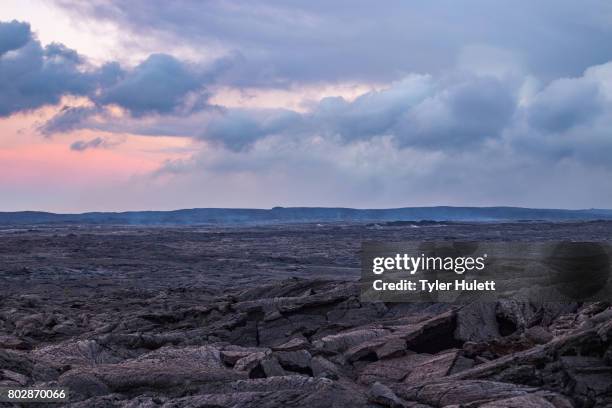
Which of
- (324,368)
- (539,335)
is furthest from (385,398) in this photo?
(539,335)

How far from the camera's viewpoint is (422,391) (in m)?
10.4

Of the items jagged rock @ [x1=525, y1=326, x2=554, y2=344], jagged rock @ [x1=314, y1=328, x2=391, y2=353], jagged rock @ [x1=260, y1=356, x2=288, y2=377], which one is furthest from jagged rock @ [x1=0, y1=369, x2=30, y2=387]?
jagged rock @ [x1=525, y1=326, x2=554, y2=344]

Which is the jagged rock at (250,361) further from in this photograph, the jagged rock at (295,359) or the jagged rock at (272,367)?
the jagged rock at (295,359)

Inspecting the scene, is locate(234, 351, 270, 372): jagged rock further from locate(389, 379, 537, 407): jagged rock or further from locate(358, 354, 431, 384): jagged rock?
locate(389, 379, 537, 407): jagged rock

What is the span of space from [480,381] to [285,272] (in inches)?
1310

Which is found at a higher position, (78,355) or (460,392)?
(460,392)

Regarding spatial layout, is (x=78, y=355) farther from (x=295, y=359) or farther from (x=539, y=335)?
(x=539, y=335)

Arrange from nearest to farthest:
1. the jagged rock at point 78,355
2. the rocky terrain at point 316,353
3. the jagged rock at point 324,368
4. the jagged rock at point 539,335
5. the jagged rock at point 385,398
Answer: the jagged rock at point 385,398
the rocky terrain at point 316,353
the jagged rock at point 324,368
the jagged rock at point 539,335
the jagged rock at point 78,355

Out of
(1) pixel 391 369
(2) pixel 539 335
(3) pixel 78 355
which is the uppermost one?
(2) pixel 539 335

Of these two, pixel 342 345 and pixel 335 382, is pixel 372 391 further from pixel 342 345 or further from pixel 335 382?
pixel 342 345

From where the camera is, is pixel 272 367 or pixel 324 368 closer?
pixel 272 367

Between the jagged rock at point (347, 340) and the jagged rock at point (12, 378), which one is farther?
the jagged rock at point (347, 340)

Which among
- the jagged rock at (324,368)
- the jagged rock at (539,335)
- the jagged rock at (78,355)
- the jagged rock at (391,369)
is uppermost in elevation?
the jagged rock at (539,335)

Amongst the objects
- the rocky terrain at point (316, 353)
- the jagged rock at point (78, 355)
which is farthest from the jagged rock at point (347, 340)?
the jagged rock at point (78, 355)
